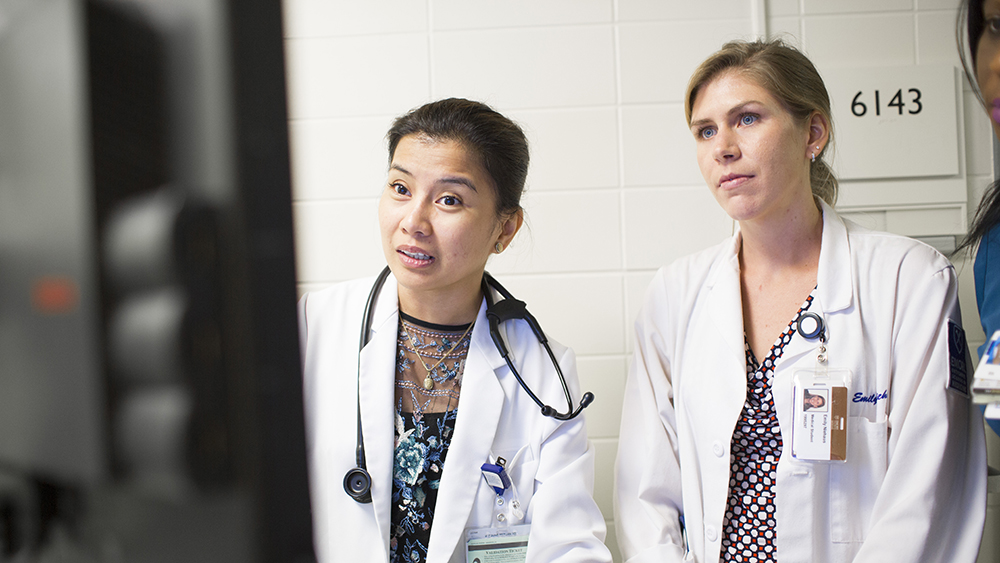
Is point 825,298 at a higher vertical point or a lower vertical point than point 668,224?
lower

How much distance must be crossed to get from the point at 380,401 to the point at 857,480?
106 centimetres

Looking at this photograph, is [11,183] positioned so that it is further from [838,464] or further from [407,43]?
[407,43]

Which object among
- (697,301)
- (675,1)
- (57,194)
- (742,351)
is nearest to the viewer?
(57,194)

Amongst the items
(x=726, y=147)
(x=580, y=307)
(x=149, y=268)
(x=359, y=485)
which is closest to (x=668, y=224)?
(x=580, y=307)

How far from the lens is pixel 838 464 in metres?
1.43

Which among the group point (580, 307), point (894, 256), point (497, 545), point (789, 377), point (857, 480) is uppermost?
point (894, 256)

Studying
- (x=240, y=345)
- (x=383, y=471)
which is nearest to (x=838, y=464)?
(x=383, y=471)

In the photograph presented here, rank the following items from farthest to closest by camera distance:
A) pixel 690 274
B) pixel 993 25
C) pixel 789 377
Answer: pixel 690 274
pixel 789 377
pixel 993 25

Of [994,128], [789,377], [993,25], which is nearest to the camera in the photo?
[993,25]

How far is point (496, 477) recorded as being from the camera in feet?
4.82

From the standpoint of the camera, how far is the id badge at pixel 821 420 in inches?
54.2

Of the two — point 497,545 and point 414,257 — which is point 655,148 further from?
point 497,545

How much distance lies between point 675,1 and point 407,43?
2.69ft

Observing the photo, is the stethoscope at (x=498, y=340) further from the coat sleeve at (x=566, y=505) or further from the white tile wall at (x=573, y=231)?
the white tile wall at (x=573, y=231)
